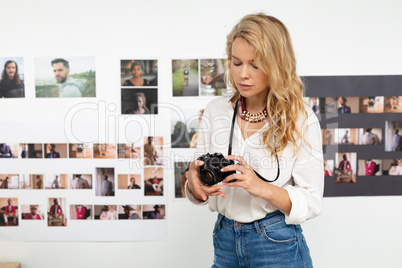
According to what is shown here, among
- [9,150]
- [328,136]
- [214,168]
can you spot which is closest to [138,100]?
[9,150]

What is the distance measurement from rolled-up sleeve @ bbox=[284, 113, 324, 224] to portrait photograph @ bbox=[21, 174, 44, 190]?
1.07 metres

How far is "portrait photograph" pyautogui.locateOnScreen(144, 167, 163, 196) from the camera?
1.58m

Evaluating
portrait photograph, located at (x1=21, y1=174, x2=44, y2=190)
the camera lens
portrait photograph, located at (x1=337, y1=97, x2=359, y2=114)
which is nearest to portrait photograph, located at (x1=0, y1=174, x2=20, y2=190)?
portrait photograph, located at (x1=21, y1=174, x2=44, y2=190)

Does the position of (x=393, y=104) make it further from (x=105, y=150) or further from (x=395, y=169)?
(x=105, y=150)

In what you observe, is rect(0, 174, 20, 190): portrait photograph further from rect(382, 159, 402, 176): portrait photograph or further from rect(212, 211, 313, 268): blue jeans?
rect(382, 159, 402, 176): portrait photograph

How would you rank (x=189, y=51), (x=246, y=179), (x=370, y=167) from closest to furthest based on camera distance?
(x=246, y=179) → (x=189, y=51) → (x=370, y=167)

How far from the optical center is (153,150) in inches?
62.0

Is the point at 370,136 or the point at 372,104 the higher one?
the point at 372,104

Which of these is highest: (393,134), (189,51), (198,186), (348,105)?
(189,51)

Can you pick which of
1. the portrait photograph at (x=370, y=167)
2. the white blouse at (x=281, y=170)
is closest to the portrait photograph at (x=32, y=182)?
the white blouse at (x=281, y=170)

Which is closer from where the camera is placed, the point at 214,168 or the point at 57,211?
the point at 214,168

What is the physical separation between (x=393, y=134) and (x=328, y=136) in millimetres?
281

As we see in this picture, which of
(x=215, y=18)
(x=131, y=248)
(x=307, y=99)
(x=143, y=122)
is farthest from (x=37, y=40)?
(x=307, y=99)

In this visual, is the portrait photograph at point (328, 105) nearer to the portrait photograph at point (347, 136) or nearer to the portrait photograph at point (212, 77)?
A: the portrait photograph at point (347, 136)
